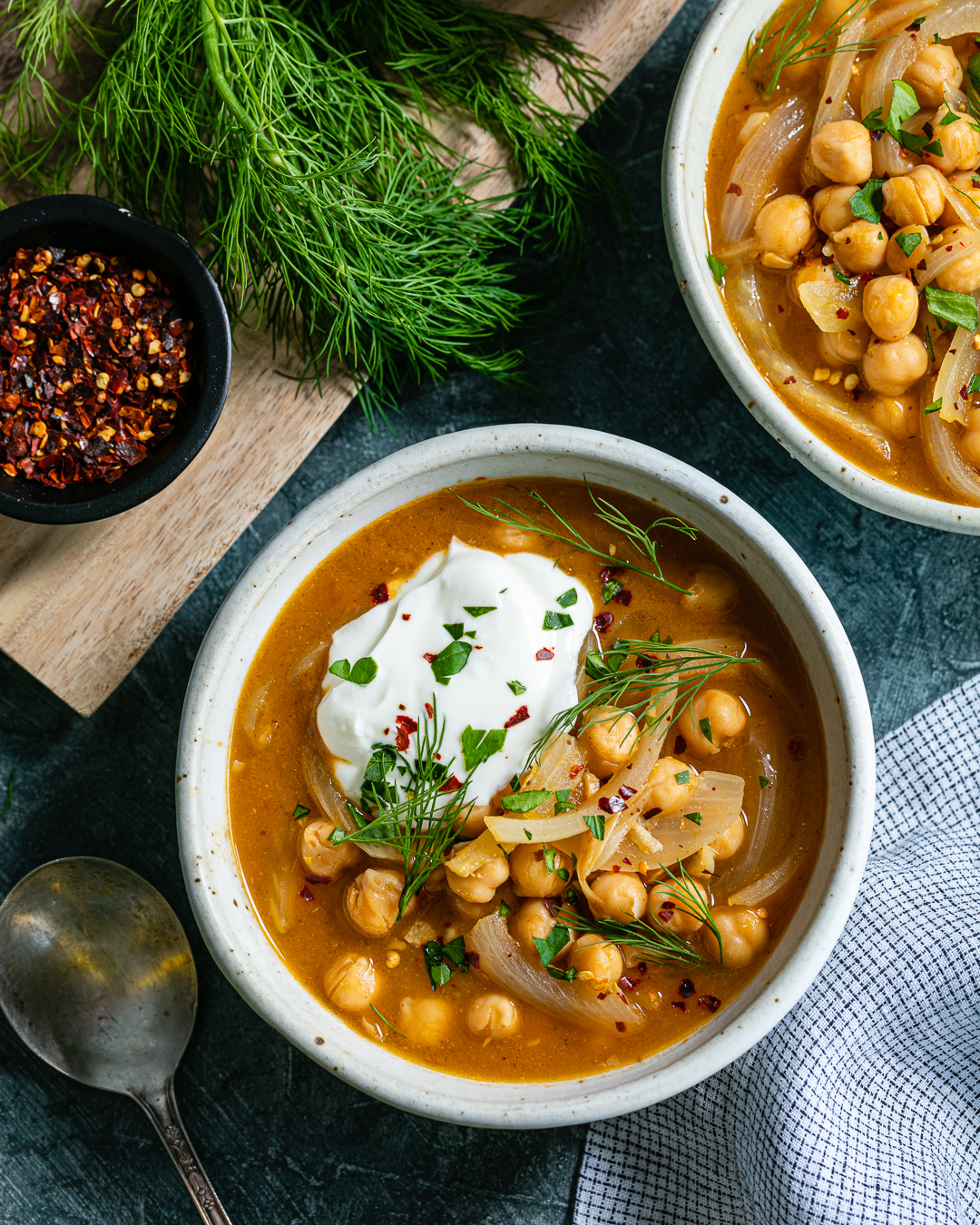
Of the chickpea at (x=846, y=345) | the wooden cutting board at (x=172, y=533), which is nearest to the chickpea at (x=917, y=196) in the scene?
the chickpea at (x=846, y=345)

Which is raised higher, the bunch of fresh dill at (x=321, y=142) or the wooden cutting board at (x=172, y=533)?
the bunch of fresh dill at (x=321, y=142)

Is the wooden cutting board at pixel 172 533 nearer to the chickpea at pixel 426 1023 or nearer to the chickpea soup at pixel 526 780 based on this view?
the chickpea soup at pixel 526 780

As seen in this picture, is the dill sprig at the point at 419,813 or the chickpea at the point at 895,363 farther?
the chickpea at the point at 895,363

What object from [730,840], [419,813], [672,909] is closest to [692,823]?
[730,840]

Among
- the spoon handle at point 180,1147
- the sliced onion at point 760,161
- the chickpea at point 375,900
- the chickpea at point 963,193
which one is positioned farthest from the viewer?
the spoon handle at point 180,1147

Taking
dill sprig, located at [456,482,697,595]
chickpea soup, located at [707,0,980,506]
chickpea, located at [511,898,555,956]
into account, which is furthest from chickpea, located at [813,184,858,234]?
chickpea, located at [511,898,555,956]
